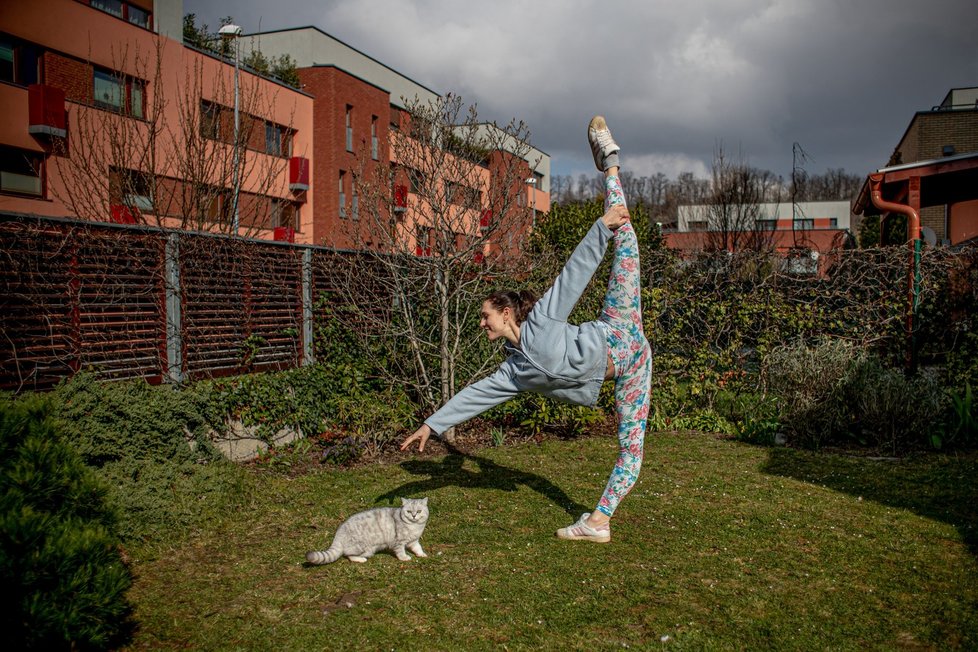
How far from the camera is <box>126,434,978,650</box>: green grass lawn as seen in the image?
3553mm

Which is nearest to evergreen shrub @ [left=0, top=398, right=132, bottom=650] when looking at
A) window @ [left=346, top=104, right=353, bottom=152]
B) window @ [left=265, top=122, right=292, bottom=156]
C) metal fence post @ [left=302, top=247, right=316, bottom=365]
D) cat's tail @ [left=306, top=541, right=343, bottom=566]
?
cat's tail @ [left=306, top=541, right=343, bottom=566]

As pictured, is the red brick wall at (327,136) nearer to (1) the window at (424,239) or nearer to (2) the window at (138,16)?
(2) the window at (138,16)

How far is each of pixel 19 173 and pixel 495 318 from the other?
804 inches

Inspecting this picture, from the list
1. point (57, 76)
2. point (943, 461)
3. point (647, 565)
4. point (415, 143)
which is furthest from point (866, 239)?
point (57, 76)

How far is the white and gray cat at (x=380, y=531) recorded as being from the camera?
177 inches

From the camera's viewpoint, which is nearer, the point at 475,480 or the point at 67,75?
the point at 475,480

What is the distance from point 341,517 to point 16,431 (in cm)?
264

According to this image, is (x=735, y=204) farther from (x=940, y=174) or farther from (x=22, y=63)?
(x=22, y=63)

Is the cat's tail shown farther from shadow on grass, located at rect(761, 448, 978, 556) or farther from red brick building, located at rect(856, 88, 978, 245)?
red brick building, located at rect(856, 88, 978, 245)

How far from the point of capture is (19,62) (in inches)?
773

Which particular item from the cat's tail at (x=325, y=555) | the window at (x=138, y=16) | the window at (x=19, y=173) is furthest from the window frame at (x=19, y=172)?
the cat's tail at (x=325, y=555)

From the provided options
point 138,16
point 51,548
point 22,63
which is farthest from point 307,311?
point 138,16

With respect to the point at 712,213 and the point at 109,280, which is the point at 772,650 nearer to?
the point at 109,280

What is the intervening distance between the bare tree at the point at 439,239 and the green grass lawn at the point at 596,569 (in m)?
2.10
